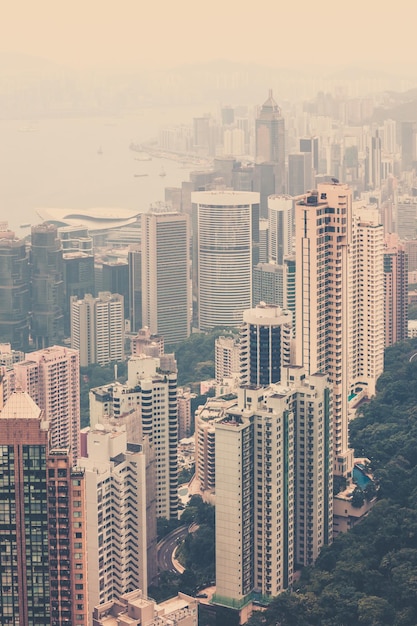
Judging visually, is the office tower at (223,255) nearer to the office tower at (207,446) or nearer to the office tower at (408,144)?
the office tower at (408,144)

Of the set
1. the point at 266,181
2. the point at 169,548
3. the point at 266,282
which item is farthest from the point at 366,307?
the point at 266,181

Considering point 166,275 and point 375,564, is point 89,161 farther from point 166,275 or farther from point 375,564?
point 375,564

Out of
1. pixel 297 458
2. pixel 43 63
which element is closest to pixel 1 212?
pixel 43 63

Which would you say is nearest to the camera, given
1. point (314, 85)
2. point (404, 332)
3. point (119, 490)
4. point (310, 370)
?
point (119, 490)

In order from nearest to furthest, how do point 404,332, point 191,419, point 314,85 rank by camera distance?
point 191,419
point 404,332
point 314,85

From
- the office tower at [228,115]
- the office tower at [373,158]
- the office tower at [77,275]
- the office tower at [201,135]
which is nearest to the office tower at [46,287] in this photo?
the office tower at [77,275]

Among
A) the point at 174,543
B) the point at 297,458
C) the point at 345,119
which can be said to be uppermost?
the point at 345,119

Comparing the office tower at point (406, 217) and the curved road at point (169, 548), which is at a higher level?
the office tower at point (406, 217)

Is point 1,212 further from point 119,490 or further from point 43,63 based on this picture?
point 119,490
